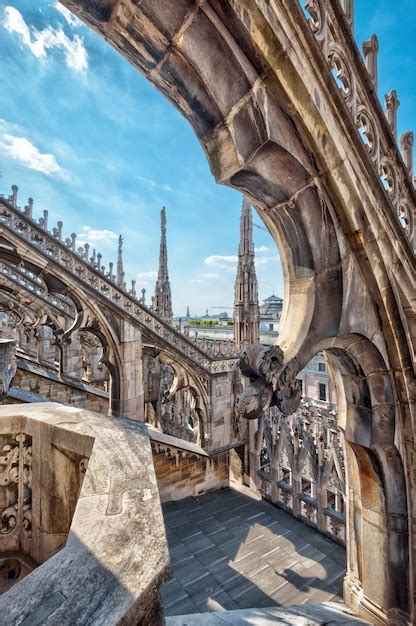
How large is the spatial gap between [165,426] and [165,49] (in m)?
12.9

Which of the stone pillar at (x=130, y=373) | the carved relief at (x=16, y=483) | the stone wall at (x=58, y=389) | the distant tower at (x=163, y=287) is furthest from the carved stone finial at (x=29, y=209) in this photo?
the distant tower at (x=163, y=287)

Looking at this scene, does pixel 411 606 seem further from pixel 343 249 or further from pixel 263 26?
pixel 263 26

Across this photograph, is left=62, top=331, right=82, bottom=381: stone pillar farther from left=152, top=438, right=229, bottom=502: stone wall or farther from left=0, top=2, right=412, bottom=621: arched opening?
left=0, top=2, right=412, bottom=621: arched opening

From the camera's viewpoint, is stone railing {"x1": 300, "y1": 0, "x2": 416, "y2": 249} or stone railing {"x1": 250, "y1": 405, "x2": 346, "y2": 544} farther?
stone railing {"x1": 250, "y1": 405, "x2": 346, "y2": 544}

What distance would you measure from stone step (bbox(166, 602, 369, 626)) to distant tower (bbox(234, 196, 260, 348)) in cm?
803

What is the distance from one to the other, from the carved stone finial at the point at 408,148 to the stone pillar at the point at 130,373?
780 cm

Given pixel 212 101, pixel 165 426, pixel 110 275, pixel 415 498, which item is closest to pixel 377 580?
pixel 415 498

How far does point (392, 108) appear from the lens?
Answer: 2.71 m

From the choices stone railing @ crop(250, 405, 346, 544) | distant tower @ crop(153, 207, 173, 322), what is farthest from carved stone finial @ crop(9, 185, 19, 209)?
distant tower @ crop(153, 207, 173, 322)

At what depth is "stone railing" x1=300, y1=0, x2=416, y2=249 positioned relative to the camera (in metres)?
2.04

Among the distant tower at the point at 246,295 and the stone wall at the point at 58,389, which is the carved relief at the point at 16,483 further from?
the distant tower at the point at 246,295

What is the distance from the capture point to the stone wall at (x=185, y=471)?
8.17 m

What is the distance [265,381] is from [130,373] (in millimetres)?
7758

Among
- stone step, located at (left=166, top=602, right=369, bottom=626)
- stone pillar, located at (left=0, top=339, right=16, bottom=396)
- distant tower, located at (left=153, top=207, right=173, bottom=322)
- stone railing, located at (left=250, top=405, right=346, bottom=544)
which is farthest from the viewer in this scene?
distant tower, located at (left=153, top=207, right=173, bottom=322)
